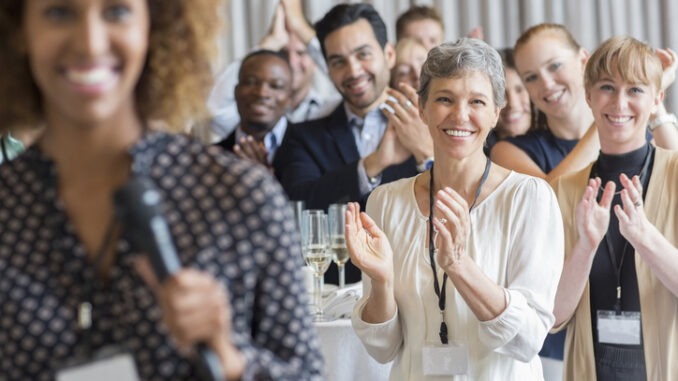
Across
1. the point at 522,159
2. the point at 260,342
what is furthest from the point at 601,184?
the point at 260,342

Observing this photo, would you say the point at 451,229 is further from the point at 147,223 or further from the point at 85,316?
the point at 147,223

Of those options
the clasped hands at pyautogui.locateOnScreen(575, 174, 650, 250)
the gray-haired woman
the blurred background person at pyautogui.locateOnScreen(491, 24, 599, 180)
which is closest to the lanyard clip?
the gray-haired woman

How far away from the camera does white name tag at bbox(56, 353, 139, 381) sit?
1158 mm

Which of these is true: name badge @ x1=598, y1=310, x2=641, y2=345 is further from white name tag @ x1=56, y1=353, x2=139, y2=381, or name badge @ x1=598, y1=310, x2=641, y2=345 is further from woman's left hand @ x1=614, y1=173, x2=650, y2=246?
white name tag @ x1=56, y1=353, x2=139, y2=381

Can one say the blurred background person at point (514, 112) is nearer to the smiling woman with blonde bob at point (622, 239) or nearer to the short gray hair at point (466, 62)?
the smiling woman with blonde bob at point (622, 239)

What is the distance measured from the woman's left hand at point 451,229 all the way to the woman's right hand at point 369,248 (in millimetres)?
135

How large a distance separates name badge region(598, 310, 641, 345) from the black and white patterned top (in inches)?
80.8

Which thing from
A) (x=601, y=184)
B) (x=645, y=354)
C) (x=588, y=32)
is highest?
(x=588, y=32)

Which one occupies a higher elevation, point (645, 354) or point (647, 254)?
point (647, 254)

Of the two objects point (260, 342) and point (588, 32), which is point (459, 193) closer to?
point (260, 342)

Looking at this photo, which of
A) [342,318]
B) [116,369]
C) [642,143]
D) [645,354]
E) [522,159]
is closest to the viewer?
[116,369]

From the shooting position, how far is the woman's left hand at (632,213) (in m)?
3.06

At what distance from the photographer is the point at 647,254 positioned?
10.0ft

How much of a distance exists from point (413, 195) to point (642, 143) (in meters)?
0.87
